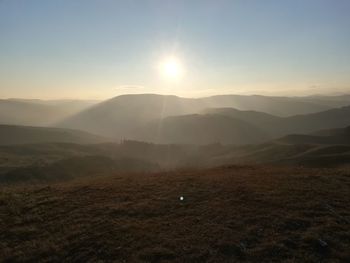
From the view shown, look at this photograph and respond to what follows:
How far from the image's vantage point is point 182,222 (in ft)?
41.4

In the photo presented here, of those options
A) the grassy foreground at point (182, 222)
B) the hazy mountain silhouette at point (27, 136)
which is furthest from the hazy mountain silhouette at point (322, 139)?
the hazy mountain silhouette at point (27, 136)

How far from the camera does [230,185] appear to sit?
17.7 metres

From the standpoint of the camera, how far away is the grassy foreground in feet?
33.5

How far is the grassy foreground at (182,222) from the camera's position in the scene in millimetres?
10203

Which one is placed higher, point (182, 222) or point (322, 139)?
point (182, 222)

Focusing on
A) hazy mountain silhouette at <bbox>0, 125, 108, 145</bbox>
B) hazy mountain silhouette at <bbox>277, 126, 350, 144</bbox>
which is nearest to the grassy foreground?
hazy mountain silhouette at <bbox>277, 126, 350, 144</bbox>

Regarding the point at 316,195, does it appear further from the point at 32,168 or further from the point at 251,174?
the point at 32,168

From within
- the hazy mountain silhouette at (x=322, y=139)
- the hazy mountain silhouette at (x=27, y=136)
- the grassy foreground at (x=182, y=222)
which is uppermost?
the grassy foreground at (x=182, y=222)

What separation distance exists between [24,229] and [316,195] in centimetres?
1321

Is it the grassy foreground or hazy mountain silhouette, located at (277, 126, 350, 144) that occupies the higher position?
the grassy foreground

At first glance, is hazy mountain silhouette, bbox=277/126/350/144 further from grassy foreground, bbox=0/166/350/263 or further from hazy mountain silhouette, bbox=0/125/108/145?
hazy mountain silhouette, bbox=0/125/108/145

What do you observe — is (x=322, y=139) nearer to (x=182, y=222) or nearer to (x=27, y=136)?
(x=182, y=222)

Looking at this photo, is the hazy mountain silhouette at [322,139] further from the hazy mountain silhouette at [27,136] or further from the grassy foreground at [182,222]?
the hazy mountain silhouette at [27,136]

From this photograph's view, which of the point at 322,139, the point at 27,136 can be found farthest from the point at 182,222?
the point at 27,136
